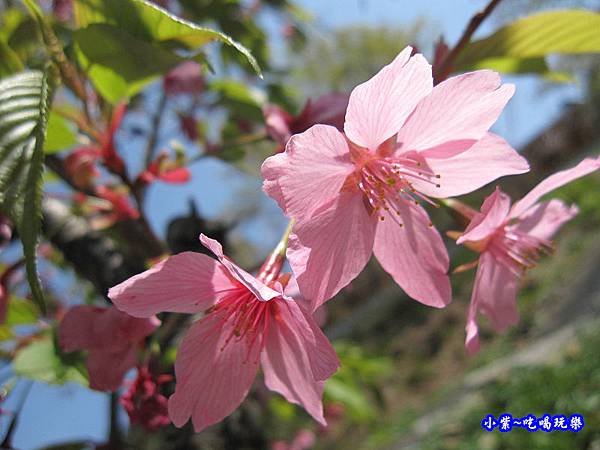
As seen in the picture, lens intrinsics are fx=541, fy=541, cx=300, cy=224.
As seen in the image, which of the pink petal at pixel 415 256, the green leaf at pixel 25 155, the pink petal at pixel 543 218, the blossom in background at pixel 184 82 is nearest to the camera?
the green leaf at pixel 25 155

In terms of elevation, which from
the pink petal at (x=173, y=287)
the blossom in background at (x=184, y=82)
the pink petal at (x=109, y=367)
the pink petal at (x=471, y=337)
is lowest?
the blossom in background at (x=184, y=82)

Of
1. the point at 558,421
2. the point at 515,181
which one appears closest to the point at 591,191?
the point at 515,181

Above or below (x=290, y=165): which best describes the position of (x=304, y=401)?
below

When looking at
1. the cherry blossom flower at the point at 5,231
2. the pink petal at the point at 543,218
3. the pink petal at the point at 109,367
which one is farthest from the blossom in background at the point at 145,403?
the pink petal at the point at 543,218

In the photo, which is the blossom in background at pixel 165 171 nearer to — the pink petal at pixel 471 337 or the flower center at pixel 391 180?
the flower center at pixel 391 180

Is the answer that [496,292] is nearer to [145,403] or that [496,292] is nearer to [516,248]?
[516,248]

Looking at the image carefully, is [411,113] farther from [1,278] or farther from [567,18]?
[1,278]
